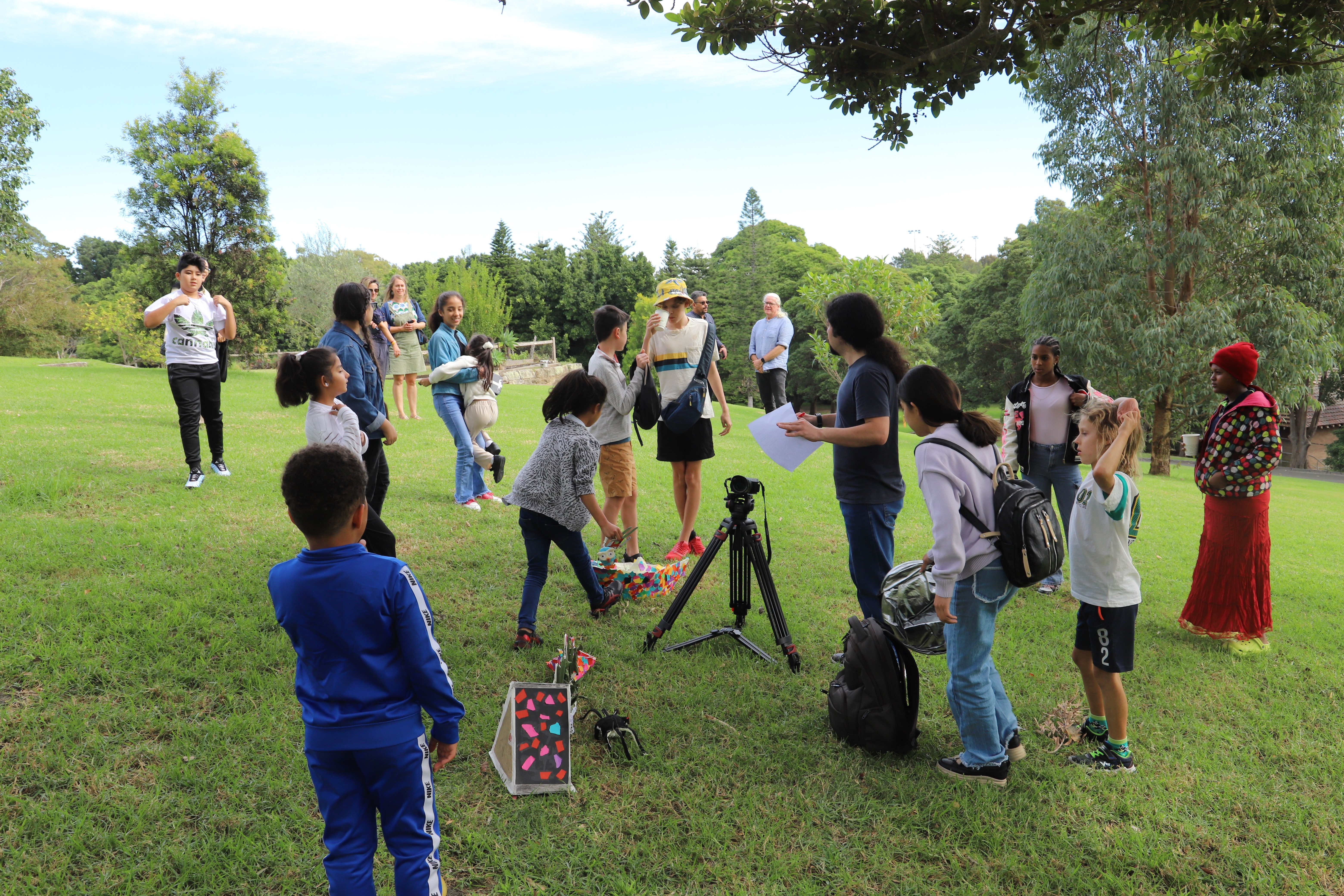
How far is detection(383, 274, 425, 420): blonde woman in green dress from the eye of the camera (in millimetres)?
12117

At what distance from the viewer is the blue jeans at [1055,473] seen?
606cm

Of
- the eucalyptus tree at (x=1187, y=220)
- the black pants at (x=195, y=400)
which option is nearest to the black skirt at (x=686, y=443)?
the black pants at (x=195, y=400)

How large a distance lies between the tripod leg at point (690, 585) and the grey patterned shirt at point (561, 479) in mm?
761

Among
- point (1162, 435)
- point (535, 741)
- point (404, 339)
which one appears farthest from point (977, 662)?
point (1162, 435)

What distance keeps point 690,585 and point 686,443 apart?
172 cm

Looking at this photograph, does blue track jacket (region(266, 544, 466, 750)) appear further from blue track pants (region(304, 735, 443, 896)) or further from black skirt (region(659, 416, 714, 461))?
black skirt (region(659, 416, 714, 461))

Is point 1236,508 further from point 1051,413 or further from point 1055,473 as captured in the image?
point 1051,413

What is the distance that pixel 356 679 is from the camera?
7.27 feet

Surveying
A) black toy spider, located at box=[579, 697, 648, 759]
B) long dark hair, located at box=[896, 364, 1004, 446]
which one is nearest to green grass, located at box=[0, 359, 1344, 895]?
black toy spider, located at box=[579, 697, 648, 759]

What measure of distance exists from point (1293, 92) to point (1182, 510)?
13.8 metres

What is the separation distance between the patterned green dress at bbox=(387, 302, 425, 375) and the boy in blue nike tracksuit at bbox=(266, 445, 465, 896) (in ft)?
34.9

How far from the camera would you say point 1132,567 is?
11.8ft

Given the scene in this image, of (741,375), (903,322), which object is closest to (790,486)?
(903,322)

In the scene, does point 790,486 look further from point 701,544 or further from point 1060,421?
point 1060,421
